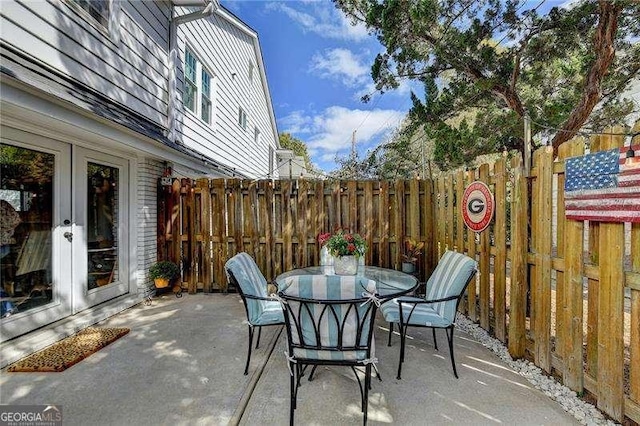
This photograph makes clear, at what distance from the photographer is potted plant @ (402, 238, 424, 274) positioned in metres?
4.48

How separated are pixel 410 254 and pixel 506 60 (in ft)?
9.73

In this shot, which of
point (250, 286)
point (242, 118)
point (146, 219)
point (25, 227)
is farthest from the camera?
point (242, 118)

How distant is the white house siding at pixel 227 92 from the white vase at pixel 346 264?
4.09 meters

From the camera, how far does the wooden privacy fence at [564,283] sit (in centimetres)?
189

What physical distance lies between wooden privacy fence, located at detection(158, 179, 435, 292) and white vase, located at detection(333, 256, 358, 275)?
1901 millimetres

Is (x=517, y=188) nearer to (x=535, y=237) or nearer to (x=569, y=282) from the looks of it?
(x=535, y=237)

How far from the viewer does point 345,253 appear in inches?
122

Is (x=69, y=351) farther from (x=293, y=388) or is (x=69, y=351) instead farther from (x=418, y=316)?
(x=418, y=316)

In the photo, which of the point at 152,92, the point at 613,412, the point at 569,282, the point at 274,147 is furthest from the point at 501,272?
the point at 274,147

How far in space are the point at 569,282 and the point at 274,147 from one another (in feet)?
47.4

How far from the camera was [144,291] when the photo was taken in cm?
458

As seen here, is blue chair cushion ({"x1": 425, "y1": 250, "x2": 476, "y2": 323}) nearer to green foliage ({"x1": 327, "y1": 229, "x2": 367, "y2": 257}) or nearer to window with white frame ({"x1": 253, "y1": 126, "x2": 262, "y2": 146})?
green foliage ({"x1": 327, "y1": 229, "x2": 367, "y2": 257})

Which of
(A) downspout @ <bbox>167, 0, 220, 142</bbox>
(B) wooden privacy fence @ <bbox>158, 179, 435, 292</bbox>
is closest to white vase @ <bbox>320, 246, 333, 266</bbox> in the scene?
(B) wooden privacy fence @ <bbox>158, 179, 435, 292</bbox>

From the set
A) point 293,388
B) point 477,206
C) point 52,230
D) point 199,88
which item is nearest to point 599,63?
point 477,206
